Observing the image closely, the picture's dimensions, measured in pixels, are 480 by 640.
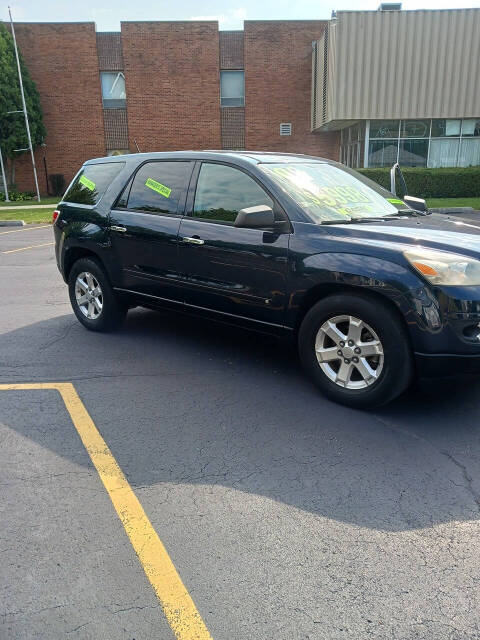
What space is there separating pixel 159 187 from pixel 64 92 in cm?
2603

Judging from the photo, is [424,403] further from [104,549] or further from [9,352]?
[9,352]

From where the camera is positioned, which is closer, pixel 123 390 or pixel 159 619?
pixel 159 619

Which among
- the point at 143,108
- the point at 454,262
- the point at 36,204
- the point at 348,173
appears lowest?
the point at 36,204

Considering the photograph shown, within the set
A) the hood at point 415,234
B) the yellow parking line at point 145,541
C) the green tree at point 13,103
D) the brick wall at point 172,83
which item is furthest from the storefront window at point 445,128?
the yellow parking line at point 145,541

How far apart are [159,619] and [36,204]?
25.3m

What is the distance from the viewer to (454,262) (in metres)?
3.51

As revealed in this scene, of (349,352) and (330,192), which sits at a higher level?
(330,192)

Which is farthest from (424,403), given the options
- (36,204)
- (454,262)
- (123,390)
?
(36,204)

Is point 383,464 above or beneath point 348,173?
beneath

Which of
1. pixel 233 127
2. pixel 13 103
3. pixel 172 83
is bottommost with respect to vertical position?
pixel 233 127

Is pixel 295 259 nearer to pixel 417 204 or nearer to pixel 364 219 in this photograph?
pixel 364 219

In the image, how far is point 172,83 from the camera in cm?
2694

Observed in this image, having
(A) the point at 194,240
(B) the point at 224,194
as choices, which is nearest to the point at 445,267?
(B) the point at 224,194

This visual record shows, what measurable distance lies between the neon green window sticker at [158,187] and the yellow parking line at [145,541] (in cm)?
218
